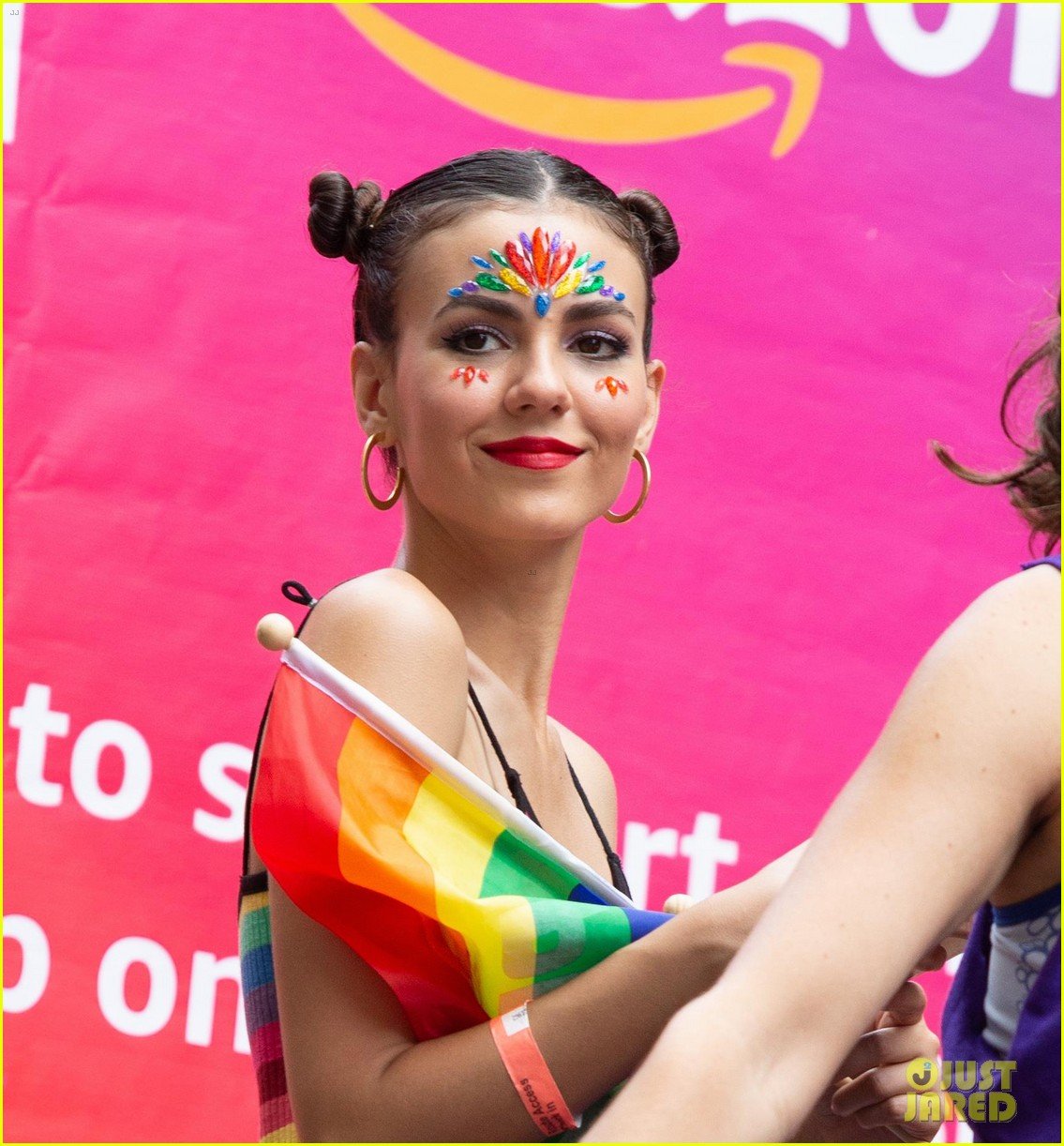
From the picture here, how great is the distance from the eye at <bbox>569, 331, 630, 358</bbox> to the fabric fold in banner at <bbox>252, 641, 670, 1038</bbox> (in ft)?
1.44

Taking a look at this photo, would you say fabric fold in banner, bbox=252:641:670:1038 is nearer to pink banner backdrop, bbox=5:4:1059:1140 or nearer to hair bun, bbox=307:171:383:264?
hair bun, bbox=307:171:383:264

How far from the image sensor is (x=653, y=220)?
1.70 metres

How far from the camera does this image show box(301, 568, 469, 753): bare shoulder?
51.4 inches

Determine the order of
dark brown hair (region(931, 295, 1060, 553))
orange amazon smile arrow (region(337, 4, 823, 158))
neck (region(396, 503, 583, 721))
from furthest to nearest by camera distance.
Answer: orange amazon smile arrow (region(337, 4, 823, 158))
neck (region(396, 503, 583, 721))
dark brown hair (region(931, 295, 1060, 553))

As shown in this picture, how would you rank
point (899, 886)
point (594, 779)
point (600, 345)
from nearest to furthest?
1. point (899, 886)
2. point (600, 345)
3. point (594, 779)

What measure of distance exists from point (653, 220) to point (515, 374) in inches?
13.3

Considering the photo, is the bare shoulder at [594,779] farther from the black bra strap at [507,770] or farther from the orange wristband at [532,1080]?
the orange wristband at [532,1080]

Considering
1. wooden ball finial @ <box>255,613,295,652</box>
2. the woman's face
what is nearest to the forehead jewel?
the woman's face

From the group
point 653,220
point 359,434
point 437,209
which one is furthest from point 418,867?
point 359,434

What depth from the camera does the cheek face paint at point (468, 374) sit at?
1.46m

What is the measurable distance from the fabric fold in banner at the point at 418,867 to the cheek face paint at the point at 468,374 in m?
0.32

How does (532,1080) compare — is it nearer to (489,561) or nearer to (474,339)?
(489,561)

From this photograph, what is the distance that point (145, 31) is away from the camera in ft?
8.49

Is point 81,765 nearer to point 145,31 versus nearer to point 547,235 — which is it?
point 145,31
